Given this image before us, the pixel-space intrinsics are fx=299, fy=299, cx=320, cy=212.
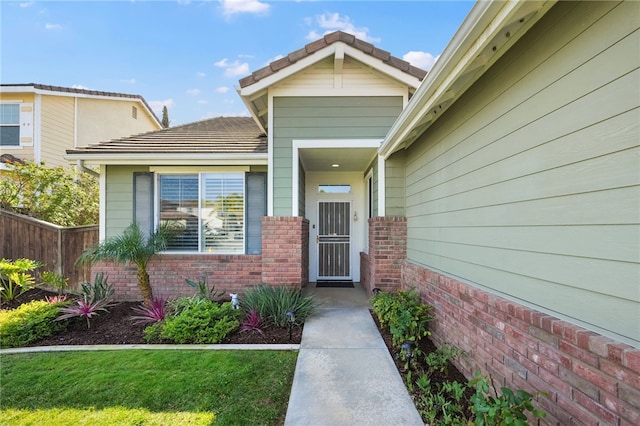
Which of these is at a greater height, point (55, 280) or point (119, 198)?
point (119, 198)

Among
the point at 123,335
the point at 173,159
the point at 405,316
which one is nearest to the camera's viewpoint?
the point at 405,316

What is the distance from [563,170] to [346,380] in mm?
2729

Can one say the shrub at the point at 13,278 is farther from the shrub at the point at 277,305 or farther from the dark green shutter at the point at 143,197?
the shrub at the point at 277,305

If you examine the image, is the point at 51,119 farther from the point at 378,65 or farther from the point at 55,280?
the point at 378,65

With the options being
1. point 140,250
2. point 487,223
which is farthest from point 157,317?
point 487,223

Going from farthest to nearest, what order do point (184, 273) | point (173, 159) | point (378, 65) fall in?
1. point (184, 273)
2. point (173, 159)
3. point (378, 65)

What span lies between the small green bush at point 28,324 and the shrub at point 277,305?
2.86 meters

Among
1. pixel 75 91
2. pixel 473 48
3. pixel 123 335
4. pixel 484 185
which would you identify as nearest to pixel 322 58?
pixel 473 48

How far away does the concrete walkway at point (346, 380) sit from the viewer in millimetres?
2600

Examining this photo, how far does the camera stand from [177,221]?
21.3ft

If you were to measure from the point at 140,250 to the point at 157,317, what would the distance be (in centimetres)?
139

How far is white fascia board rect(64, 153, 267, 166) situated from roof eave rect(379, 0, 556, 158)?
11.7ft

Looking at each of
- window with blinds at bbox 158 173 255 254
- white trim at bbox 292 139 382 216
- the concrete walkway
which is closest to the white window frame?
window with blinds at bbox 158 173 255 254

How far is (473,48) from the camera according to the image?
2.35 metres
